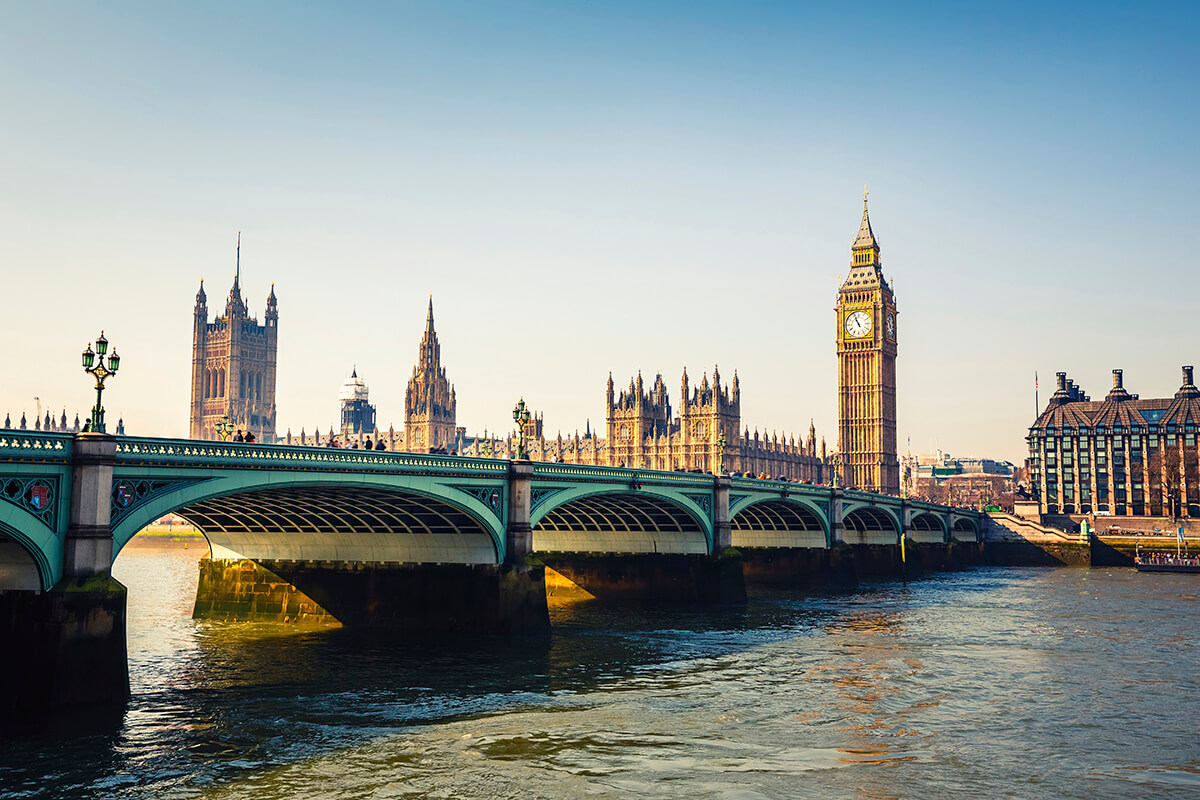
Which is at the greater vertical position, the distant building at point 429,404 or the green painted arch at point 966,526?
the distant building at point 429,404

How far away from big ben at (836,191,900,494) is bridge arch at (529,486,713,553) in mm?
105482

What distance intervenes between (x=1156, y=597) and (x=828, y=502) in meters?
20.9

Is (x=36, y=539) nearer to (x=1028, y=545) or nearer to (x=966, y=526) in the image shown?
(x=1028, y=545)

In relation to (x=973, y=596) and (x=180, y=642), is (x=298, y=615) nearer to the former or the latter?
(x=180, y=642)

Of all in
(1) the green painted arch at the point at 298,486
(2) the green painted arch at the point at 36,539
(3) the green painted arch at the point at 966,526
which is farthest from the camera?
(3) the green painted arch at the point at 966,526

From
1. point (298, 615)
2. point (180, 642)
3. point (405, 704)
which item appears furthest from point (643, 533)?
point (405, 704)

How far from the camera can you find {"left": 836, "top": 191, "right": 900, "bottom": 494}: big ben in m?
161

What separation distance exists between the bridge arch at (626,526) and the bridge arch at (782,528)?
13.9 m

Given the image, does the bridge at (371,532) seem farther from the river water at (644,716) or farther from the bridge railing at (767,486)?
the river water at (644,716)

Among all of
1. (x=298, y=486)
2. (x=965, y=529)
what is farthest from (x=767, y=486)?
(x=965, y=529)

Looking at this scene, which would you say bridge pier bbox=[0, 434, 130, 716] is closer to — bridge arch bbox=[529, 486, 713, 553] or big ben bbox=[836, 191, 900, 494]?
bridge arch bbox=[529, 486, 713, 553]

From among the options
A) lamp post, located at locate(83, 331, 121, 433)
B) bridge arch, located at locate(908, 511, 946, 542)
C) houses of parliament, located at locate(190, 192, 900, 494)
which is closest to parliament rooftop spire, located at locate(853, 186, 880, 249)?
houses of parliament, located at locate(190, 192, 900, 494)

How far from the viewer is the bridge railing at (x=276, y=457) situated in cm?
2937

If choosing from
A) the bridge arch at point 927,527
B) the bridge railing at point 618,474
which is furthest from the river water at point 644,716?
the bridge arch at point 927,527
